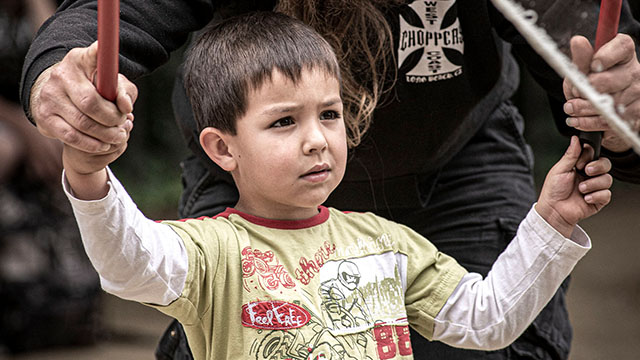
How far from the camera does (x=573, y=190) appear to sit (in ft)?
4.23

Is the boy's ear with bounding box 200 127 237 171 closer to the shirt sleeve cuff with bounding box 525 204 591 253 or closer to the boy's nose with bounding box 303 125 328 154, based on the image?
the boy's nose with bounding box 303 125 328 154

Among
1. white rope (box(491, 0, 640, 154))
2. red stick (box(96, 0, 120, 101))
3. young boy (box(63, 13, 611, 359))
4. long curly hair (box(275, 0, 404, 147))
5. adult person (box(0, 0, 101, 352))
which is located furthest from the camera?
adult person (box(0, 0, 101, 352))

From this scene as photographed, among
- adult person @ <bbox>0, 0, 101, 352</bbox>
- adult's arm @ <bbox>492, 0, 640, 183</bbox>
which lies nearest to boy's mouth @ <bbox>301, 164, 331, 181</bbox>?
adult's arm @ <bbox>492, 0, 640, 183</bbox>

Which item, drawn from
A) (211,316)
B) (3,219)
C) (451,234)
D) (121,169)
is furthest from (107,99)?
(121,169)

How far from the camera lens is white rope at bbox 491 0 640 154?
881 mm

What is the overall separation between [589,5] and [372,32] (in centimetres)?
44

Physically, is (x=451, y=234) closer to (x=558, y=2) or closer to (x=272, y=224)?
(x=272, y=224)

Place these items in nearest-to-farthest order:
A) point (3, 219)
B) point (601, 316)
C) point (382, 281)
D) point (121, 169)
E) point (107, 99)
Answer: point (107, 99) < point (382, 281) < point (3, 219) < point (601, 316) < point (121, 169)

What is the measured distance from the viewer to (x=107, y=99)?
1.02 m

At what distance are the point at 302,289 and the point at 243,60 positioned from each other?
320mm

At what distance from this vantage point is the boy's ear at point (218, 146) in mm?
1330

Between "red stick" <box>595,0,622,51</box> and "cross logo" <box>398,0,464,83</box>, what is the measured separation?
1.48ft

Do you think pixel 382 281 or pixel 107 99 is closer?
pixel 107 99

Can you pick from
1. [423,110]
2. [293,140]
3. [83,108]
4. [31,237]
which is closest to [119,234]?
[83,108]
